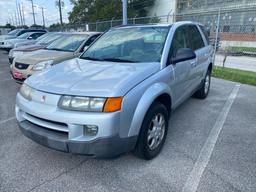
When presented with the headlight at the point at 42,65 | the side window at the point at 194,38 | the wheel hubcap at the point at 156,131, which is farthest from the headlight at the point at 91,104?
the headlight at the point at 42,65

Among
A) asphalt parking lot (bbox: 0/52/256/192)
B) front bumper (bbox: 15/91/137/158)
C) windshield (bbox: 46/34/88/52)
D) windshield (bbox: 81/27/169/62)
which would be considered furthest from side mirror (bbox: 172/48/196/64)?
windshield (bbox: 46/34/88/52)

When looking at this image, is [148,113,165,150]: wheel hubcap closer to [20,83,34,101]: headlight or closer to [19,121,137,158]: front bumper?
[19,121,137,158]: front bumper

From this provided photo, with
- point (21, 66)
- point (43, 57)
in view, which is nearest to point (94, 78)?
point (43, 57)

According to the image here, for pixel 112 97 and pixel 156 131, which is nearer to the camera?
pixel 112 97

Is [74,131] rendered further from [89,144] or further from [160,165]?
[160,165]

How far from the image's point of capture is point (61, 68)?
3053 mm

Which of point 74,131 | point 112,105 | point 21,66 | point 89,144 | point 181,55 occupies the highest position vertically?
point 181,55

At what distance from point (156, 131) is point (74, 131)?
3.67ft

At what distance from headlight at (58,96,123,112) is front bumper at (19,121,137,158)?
0.30m

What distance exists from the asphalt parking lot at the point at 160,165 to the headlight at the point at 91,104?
0.86 m

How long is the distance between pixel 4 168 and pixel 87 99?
1476 millimetres

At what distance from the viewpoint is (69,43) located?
6.57 m

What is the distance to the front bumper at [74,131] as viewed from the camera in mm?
2172

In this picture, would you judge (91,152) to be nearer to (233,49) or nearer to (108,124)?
(108,124)
